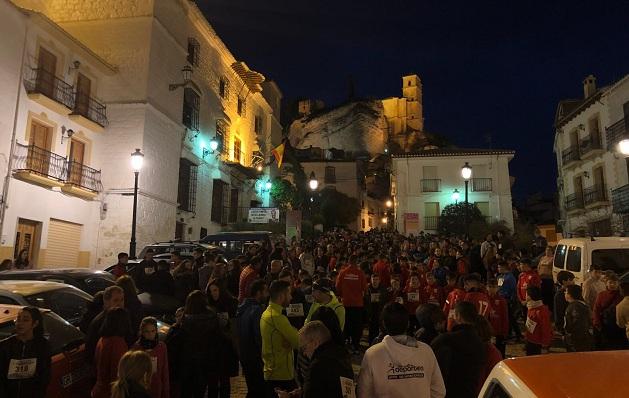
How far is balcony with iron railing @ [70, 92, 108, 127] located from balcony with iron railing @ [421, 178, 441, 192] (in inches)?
1074

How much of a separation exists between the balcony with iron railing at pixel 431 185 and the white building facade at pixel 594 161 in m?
9.67

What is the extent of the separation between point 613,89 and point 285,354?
28476 mm

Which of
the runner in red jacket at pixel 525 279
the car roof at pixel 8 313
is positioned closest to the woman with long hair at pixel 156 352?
the car roof at pixel 8 313

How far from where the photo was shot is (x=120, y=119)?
23.9 m

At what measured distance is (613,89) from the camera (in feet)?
87.0

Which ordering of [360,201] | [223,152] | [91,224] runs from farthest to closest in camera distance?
1. [360,201]
2. [223,152]
3. [91,224]

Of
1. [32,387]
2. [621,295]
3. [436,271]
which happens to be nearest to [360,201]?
[436,271]

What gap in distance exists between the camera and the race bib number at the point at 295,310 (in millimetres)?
6930

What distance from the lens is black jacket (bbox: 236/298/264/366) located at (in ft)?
18.8

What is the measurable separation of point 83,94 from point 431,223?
29562 millimetres

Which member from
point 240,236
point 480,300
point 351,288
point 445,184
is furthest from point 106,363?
point 445,184

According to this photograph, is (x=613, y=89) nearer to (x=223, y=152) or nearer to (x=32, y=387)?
(x=223, y=152)

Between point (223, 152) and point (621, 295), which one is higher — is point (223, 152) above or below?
above

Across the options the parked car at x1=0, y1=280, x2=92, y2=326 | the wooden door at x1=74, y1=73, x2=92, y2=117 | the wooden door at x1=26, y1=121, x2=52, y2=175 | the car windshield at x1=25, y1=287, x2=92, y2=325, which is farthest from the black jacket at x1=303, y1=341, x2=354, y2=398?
the wooden door at x1=74, y1=73, x2=92, y2=117
